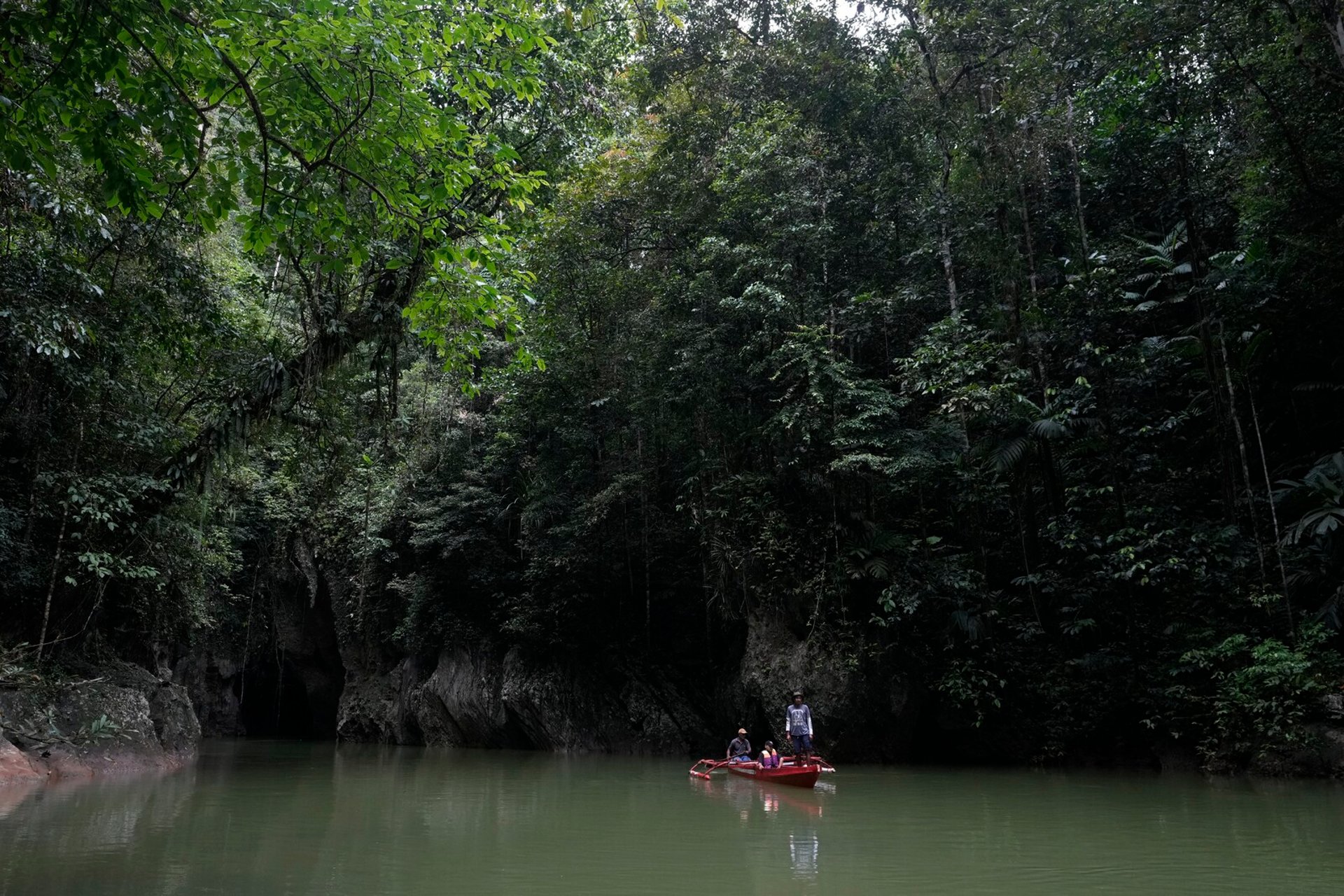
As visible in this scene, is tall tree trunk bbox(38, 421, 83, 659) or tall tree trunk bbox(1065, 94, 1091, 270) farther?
tall tree trunk bbox(1065, 94, 1091, 270)

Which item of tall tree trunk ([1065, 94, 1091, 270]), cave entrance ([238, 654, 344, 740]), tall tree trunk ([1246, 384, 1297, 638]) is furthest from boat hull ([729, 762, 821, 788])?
cave entrance ([238, 654, 344, 740])

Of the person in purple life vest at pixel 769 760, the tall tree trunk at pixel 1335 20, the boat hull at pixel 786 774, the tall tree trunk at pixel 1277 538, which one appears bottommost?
the boat hull at pixel 786 774

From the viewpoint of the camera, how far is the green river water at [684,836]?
203 inches

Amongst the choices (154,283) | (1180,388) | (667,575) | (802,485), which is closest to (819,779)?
(802,485)

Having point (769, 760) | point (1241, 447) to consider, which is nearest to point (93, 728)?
point (769, 760)

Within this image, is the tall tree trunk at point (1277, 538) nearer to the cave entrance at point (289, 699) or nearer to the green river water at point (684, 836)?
the green river water at point (684, 836)

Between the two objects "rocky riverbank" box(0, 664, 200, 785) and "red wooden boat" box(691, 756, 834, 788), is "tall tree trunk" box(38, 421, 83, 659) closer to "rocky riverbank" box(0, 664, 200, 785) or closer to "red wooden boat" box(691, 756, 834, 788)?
"rocky riverbank" box(0, 664, 200, 785)

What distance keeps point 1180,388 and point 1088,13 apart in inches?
257

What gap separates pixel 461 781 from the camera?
12297mm

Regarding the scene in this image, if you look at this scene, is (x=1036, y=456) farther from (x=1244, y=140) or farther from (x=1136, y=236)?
(x=1244, y=140)

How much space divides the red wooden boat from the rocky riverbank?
301 inches

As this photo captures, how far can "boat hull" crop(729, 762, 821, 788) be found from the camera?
10273mm

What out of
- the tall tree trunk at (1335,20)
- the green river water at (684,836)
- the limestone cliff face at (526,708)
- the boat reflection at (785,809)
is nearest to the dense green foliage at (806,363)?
the tall tree trunk at (1335,20)

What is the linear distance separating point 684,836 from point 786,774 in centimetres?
377
